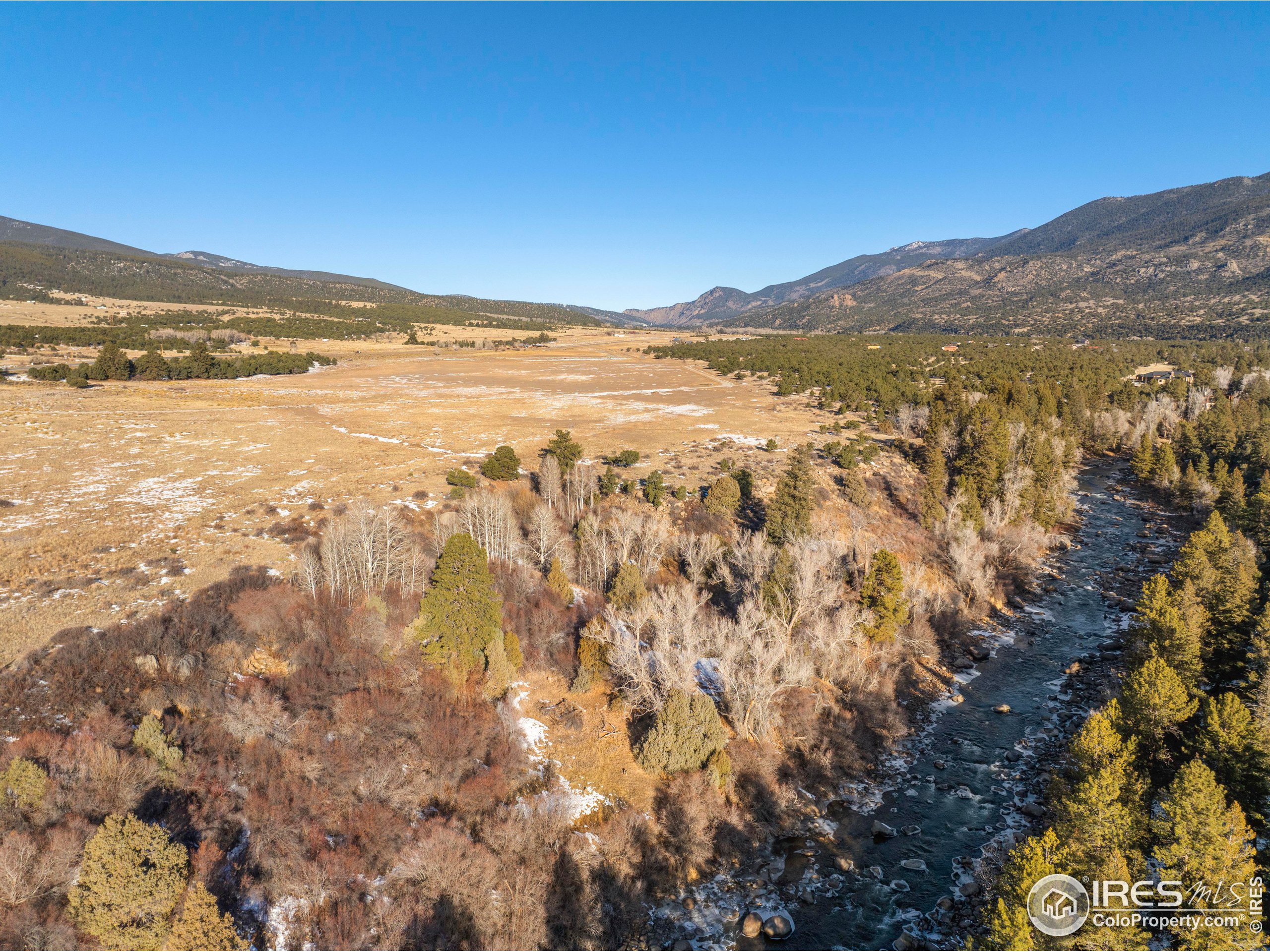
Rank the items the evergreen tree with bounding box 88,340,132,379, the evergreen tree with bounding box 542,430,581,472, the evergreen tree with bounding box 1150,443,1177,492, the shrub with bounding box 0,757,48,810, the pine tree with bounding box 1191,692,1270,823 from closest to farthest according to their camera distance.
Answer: the shrub with bounding box 0,757,48,810 < the pine tree with bounding box 1191,692,1270,823 < the evergreen tree with bounding box 542,430,581,472 < the evergreen tree with bounding box 1150,443,1177,492 < the evergreen tree with bounding box 88,340,132,379

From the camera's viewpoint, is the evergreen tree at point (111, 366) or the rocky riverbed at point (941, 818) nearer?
the rocky riverbed at point (941, 818)

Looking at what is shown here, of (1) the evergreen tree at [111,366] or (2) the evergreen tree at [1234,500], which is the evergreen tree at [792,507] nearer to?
(2) the evergreen tree at [1234,500]

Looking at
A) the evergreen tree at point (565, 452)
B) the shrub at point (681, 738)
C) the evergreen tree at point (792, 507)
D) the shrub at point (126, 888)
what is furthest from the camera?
the evergreen tree at point (565, 452)

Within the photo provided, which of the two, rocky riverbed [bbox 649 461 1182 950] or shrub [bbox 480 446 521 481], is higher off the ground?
shrub [bbox 480 446 521 481]

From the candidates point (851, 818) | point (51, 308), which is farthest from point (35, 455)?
point (51, 308)

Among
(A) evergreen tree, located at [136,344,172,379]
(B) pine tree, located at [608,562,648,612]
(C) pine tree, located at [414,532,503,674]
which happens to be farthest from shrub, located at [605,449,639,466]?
(A) evergreen tree, located at [136,344,172,379]

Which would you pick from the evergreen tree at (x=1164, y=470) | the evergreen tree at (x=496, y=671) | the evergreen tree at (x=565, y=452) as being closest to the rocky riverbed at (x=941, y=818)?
the evergreen tree at (x=496, y=671)

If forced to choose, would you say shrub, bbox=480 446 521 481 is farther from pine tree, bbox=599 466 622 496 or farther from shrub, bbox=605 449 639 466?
shrub, bbox=605 449 639 466

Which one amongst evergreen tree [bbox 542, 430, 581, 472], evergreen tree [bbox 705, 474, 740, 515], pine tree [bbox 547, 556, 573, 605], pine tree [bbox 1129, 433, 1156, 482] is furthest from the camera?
pine tree [bbox 1129, 433, 1156, 482]
